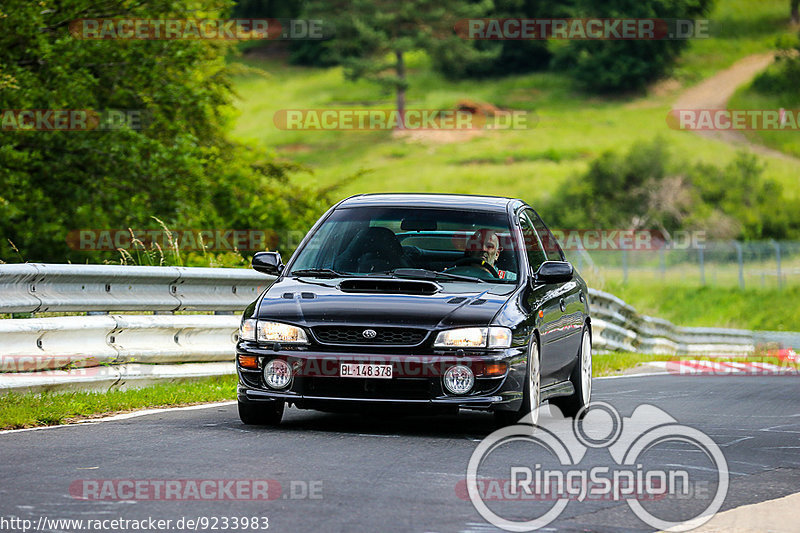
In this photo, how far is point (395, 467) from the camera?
7.54m

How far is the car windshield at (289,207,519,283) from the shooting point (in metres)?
9.88

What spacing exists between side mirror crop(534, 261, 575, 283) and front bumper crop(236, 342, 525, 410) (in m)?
1.07

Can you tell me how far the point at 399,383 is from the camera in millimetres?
8812

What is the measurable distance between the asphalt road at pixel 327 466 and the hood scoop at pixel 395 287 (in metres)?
0.91

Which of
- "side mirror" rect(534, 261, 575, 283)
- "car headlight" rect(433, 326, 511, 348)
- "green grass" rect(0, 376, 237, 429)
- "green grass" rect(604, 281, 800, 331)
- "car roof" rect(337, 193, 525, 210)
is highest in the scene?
"car roof" rect(337, 193, 525, 210)

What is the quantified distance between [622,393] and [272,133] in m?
99.5

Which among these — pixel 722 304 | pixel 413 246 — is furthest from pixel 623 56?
pixel 413 246

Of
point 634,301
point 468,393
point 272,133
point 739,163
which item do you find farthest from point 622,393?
point 272,133

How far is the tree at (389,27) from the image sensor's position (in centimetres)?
9726

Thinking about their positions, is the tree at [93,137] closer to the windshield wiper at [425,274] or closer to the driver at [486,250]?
the driver at [486,250]

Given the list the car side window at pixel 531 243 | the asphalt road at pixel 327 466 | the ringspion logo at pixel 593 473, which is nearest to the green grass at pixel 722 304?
the car side window at pixel 531 243

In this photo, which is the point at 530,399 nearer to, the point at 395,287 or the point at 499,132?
the point at 395,287

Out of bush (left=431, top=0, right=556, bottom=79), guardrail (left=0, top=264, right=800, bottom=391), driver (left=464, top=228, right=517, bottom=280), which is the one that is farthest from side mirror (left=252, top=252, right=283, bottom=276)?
bush (left=431, top=0, right=556, bottom=79)

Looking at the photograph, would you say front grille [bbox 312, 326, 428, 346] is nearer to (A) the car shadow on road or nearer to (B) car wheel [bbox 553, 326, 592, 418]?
(A) the car shadow on road
